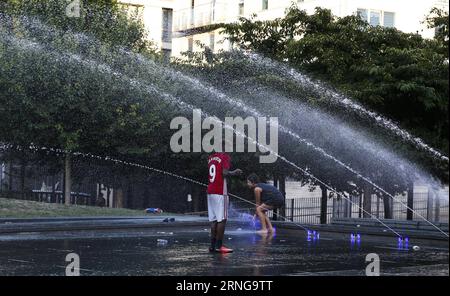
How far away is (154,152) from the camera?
3391 cm

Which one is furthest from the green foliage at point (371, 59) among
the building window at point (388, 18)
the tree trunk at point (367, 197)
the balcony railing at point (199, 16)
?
the balcony railing at point (199, 16)

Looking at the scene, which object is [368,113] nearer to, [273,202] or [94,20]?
[273,202]

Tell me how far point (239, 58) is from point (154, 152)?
16.9ft

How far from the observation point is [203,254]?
15.7 metres

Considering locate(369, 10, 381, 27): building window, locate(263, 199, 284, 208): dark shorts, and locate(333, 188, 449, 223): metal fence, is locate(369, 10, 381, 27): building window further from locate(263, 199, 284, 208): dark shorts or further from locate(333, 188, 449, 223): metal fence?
locate(263, 199, 284, 208): dark shorts

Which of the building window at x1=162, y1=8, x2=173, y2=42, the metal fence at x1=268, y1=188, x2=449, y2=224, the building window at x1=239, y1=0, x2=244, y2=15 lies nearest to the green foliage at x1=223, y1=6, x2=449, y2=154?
the metal fence at x1=268, y1=188, x2=449, y2=224

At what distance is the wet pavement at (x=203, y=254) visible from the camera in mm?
12914

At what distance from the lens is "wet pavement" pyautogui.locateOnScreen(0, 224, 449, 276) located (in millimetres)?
12914

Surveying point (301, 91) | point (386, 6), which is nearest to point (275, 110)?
point (301, 91)

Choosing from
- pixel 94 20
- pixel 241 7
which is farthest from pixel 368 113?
pixel 241 7

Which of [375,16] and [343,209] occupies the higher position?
[375,16]

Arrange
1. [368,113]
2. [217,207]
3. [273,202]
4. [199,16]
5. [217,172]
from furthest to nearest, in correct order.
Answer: [199,16] → [368,113] → [273,202] → [217,207] → [217,172]

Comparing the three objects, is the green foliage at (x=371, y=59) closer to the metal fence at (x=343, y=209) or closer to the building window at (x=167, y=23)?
the metal fence at (x=343, y=209)
